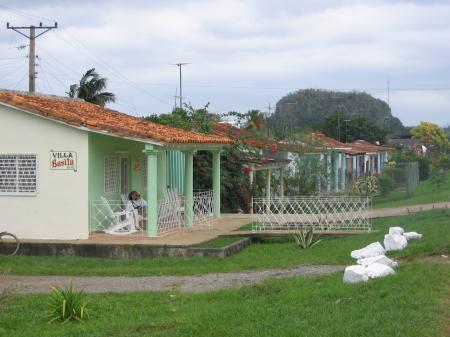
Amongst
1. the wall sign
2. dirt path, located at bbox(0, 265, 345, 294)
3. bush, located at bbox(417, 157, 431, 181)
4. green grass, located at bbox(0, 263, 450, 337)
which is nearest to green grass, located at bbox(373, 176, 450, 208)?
bush, located at bbox(417, 157, 431, 181)

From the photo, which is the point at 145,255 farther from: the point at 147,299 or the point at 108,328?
the point at 108,328

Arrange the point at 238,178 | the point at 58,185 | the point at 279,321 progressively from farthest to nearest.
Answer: the point at 238,178
the point at 58,185
the point at 279,321

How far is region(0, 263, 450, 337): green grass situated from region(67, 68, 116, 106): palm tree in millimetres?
34288

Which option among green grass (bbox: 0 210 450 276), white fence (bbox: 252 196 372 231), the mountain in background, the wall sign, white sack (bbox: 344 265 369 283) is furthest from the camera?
the mountain in background

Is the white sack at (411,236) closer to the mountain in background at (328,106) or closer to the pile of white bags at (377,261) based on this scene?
the pile of white bags at (377,261)

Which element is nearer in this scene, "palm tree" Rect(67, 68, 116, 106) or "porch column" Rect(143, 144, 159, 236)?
"porch column" Rect(143, 144, 159, 236)

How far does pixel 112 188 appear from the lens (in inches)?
815

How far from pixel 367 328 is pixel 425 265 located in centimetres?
411

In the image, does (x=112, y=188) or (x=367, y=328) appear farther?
(x=112, y=188)

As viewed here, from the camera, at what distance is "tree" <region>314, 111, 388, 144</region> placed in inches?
2680

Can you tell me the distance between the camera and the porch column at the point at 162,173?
2339 cm

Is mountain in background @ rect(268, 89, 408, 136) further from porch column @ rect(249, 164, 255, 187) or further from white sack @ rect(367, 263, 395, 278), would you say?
white sack @ rect(367, 263, 395, 278)

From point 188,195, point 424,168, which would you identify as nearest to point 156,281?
point 188,195

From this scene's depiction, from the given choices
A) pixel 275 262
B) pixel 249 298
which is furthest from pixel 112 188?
pixel 249 298
